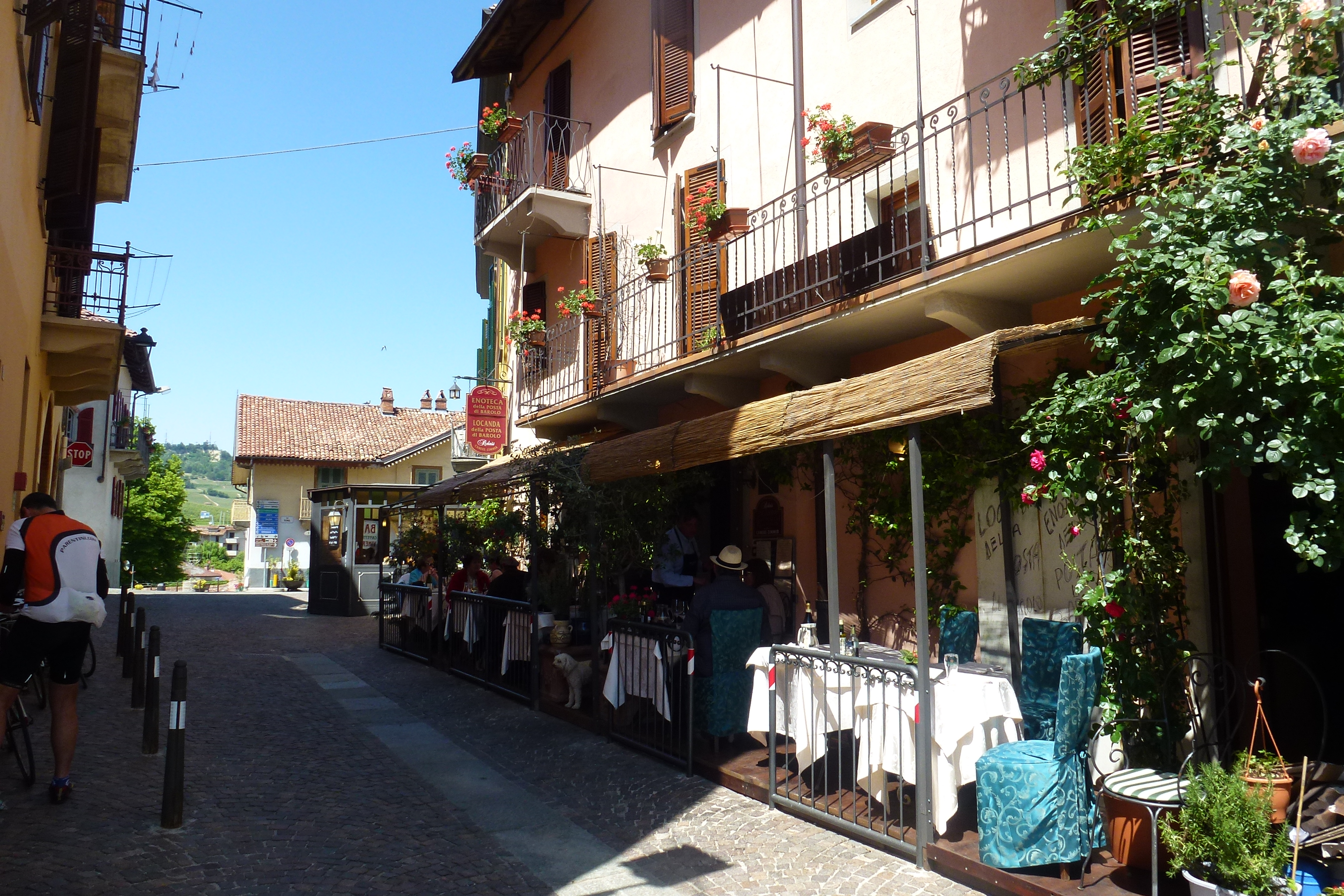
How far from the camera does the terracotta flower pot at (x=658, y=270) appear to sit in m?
11.7

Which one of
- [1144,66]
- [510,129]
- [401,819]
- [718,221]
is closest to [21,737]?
[401,819]

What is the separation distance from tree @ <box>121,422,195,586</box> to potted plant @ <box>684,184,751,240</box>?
36988mm

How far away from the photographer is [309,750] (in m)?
8.55

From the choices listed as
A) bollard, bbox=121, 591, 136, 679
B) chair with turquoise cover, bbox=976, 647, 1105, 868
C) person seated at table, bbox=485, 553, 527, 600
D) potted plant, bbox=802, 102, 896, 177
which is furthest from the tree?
chair with turquoise cover, bbox=976, 647, 1105, 868

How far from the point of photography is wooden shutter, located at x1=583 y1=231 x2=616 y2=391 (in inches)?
524

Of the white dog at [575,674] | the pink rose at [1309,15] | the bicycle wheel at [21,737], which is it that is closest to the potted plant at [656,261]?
the white dog at [575,674]

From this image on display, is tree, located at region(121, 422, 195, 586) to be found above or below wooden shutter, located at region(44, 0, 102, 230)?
below

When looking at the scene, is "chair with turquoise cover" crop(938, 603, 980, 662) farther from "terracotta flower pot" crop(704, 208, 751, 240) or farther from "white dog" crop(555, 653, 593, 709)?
"terracotta flower pot" crop(704, 208, 751, 240)

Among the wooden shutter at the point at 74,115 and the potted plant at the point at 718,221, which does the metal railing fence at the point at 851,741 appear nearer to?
the potted plant at the point at 718,221

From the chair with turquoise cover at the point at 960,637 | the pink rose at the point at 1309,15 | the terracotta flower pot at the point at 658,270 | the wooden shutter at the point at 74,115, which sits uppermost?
the wooden shutter at the point at 74,115

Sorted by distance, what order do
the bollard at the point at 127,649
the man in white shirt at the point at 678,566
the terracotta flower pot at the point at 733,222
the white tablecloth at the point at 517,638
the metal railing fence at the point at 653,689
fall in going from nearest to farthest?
the metal railing fence at the point at 653,689 → the terracotta flower pot at the point at 733,222 → the white tablecloth at the point at 517,638 → the man in white shirt at the point at 678,566 → the bollard at the point at 127,649

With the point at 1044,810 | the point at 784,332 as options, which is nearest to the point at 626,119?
the point at 784,332

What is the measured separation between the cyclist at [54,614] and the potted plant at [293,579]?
3573cm

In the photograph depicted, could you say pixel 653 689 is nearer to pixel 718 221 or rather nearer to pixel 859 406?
pixel 859 406
